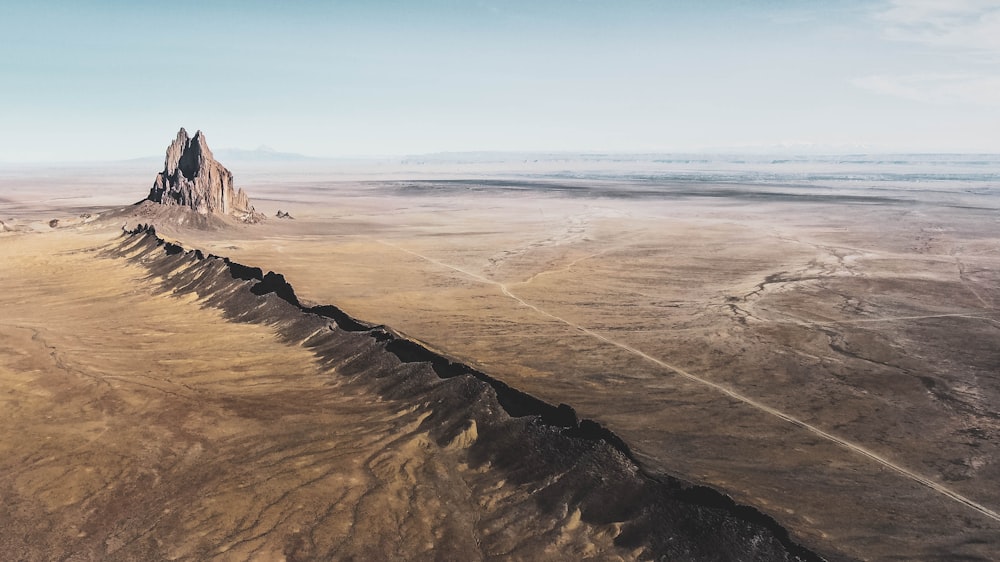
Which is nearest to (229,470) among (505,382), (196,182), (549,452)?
(549,452)

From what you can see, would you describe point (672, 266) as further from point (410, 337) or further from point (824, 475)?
point (824, 475)

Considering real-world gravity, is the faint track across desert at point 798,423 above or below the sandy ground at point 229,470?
below

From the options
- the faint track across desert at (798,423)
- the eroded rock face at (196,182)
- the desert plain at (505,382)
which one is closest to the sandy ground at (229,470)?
the desert plain at (505,382)

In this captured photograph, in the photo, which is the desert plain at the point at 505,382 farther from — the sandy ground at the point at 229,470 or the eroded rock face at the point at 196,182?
the eroded rock face at the point at 196,182

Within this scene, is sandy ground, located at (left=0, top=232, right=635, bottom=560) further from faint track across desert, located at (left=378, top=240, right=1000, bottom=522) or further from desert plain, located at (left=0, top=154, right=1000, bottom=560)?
faint track across desert, located at (left=378, top=240, right=1000, bottom=522)

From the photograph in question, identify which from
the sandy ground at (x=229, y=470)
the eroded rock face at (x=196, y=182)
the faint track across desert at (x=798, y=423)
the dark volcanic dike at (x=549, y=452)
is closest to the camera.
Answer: the dark volcanic dike at (x=549, y=452)

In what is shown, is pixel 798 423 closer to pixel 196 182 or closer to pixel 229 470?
pixel 229 470
